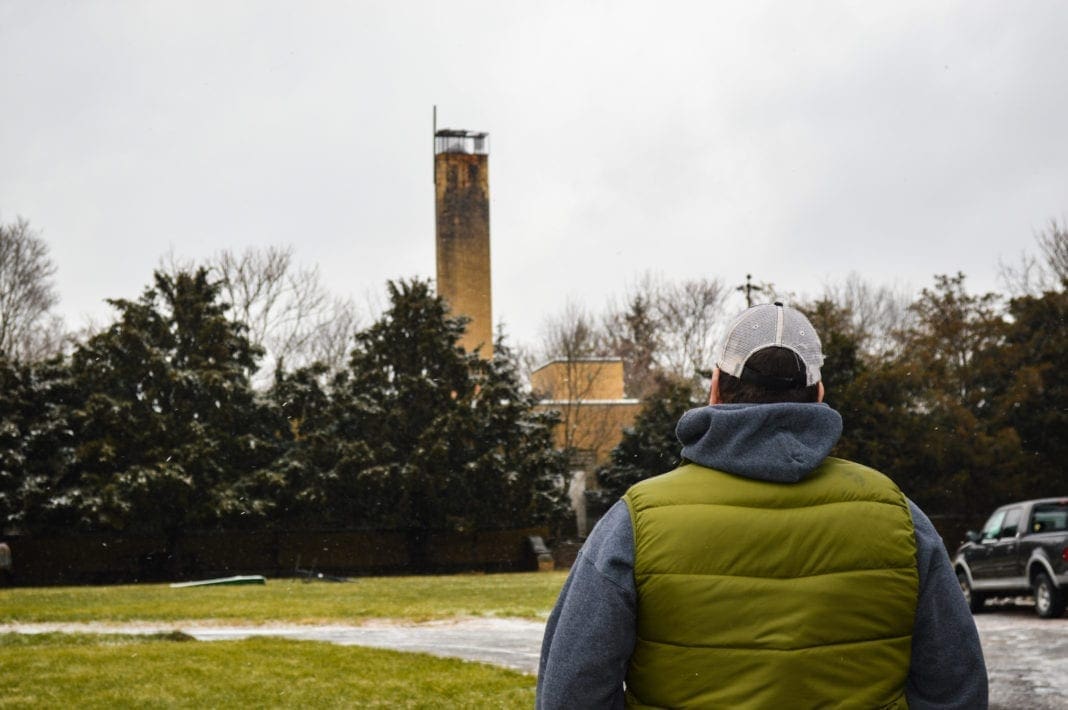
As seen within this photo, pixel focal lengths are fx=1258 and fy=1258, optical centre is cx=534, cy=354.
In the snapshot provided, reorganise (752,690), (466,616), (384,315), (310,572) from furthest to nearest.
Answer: (384,315)
(310,572)
(466,616)
(752,690)

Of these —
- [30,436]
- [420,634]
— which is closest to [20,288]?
[30,436]

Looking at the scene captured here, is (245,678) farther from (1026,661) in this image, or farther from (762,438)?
(762,438)

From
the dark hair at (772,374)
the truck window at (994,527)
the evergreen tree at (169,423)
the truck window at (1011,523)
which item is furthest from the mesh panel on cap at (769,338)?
the evergreen tree at (169,423)

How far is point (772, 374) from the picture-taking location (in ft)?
9.11

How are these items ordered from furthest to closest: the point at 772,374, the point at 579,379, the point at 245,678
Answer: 1. the point at 579,379
2. the point at 245,678
3. the point at 772,374

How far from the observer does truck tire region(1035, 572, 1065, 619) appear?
57.3ft

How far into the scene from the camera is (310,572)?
3684 cm

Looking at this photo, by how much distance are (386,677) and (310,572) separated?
1056 inches

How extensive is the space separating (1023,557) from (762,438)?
57.0 ft

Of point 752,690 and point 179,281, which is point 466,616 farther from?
point 179,281

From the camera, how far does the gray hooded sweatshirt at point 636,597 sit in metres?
2.52

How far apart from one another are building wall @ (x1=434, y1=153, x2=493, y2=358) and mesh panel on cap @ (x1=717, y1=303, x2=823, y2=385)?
5373 cm

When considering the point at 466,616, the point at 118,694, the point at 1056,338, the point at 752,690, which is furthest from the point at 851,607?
the point at 1056,338

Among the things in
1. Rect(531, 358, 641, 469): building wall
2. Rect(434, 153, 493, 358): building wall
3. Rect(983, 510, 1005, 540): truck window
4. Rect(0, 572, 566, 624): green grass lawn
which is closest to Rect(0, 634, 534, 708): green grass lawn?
Rect(0, 572, 566, 624): green grass lawn
